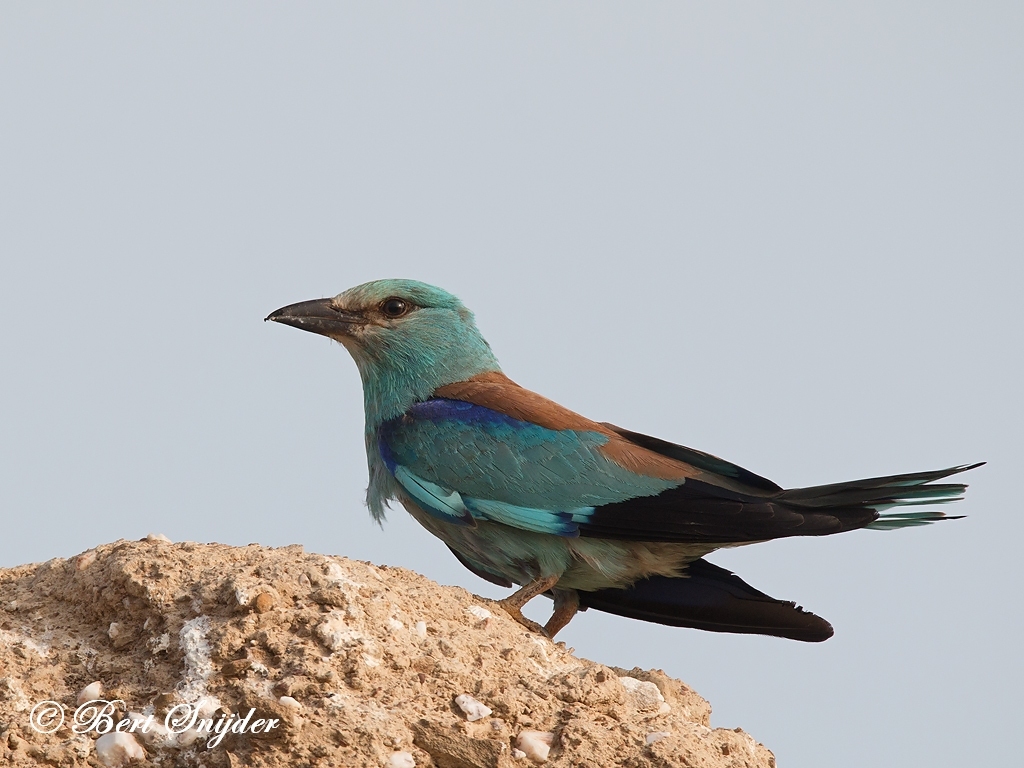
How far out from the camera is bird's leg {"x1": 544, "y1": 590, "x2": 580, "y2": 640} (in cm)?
539

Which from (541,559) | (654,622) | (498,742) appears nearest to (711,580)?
(654,622)

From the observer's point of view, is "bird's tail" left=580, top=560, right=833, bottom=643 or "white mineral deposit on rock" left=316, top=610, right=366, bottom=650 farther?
"bird's tail" left=580, top=560, right=833, bottom=643

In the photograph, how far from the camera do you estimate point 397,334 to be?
6059 mm

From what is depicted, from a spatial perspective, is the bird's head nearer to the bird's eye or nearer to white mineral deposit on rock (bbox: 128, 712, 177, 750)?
the bird's eye

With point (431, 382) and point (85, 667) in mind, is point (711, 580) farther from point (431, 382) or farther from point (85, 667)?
point (85, 667)

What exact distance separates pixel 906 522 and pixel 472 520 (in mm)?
1691

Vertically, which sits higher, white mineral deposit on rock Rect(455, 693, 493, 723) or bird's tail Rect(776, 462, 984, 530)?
bird's tail Rect(776, 462, 984, 530)

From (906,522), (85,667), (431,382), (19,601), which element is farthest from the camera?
(431,382)

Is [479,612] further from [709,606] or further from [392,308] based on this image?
[392,308]

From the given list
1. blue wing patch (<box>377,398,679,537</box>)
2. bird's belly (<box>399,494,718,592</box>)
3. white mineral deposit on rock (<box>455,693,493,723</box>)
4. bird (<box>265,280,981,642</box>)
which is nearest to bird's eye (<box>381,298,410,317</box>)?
bird (<box>265,280,981,642</box>)

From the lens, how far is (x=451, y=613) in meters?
4.22

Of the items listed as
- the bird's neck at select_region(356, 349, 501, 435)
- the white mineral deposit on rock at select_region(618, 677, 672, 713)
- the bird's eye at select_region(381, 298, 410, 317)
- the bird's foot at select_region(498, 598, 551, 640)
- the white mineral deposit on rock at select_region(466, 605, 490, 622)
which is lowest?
the white mineral deposit on rock at select_region(618, 677, 672, 713)

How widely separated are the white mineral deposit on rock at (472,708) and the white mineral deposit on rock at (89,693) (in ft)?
3.24

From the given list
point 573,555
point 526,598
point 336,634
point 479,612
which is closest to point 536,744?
point 336,634
